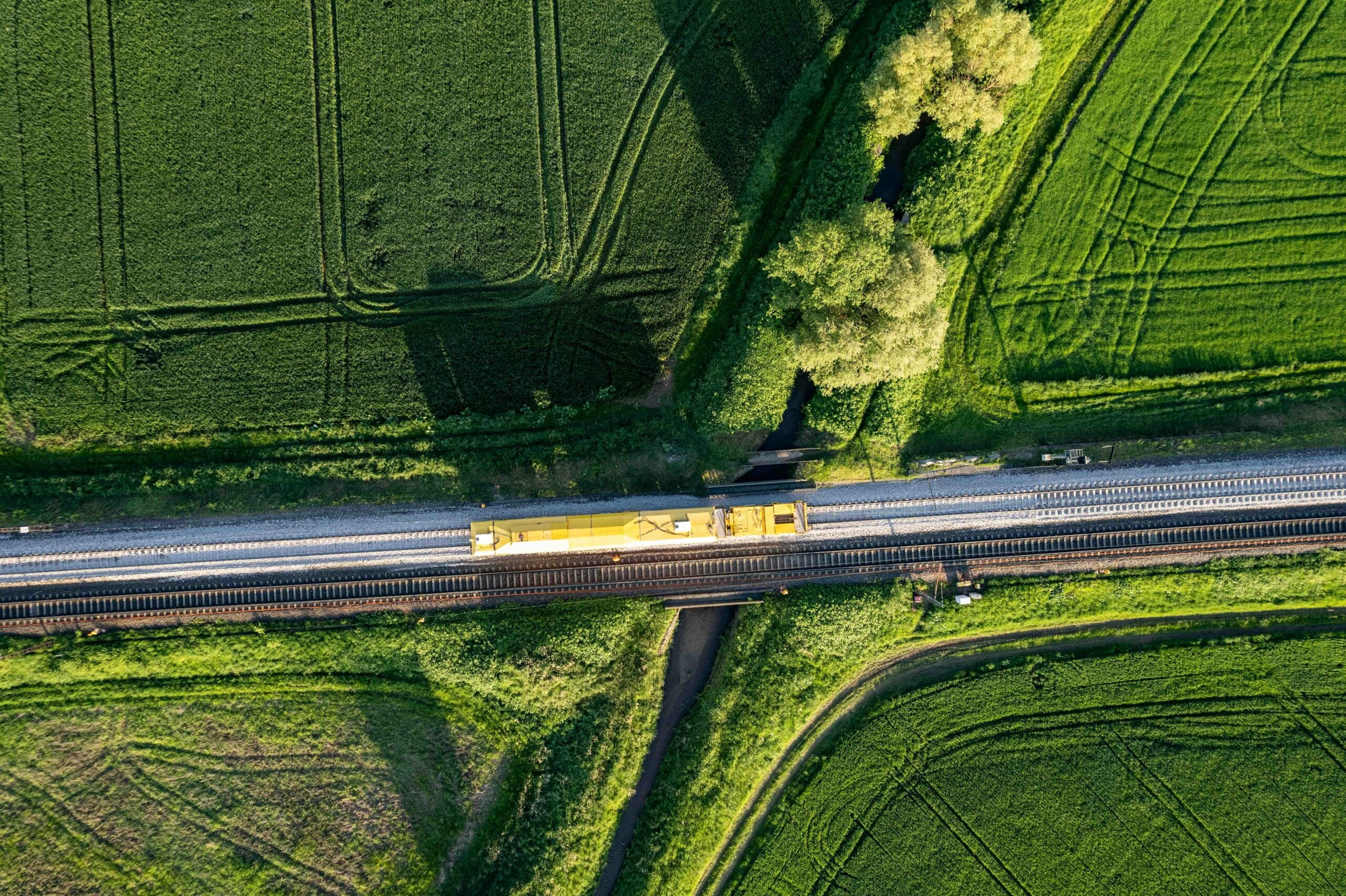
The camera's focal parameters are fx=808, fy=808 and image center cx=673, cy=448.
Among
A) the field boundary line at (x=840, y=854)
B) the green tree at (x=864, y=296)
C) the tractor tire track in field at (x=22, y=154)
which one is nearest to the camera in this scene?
the green tree at (x=864, y=296)

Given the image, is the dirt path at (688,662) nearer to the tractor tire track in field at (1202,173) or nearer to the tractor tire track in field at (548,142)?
the tractor tire track in field at (548,142)

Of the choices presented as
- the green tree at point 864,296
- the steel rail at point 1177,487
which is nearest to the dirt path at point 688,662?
the green tree at point 864,296

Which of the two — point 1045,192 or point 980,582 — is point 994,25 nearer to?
point 1045,192

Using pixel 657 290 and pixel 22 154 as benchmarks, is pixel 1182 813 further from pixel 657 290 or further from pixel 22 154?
pixel 22 154

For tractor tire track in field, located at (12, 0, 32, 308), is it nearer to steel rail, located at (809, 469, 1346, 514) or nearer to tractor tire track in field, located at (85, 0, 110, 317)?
tractor tire track in field, located at (85, 0, 110, 317)

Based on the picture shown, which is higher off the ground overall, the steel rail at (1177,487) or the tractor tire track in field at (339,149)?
the tractor tire track in field at (339,149)

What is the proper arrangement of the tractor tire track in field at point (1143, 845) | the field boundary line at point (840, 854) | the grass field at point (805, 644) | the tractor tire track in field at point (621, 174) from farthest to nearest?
the tractor tire track in field at point (621, 174), the tractor tire track in field at point (1143, 845), the field boundary line at point (840, 854), the grass field at point (805, 644)

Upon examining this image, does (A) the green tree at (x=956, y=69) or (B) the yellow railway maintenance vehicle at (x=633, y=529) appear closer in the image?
(A) the green tree at (x=956, y=69)
